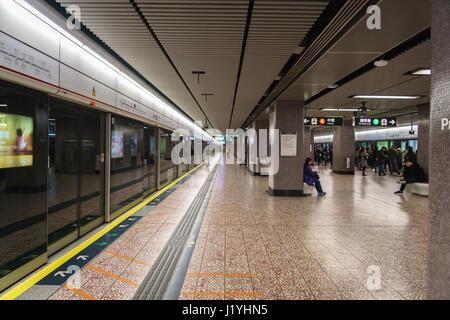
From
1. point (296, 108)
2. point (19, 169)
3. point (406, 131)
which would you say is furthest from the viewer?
point (406, 131)

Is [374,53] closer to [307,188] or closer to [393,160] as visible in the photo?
[307,188]

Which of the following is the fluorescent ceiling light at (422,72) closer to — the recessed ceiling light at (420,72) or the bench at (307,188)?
the recessed ceiling light at (420,72)

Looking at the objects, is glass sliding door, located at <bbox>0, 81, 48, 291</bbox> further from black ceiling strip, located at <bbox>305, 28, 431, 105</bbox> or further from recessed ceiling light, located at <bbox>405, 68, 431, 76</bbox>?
recessed ceiling light, located at <bbox>405, 68, 431, 76</bbox>

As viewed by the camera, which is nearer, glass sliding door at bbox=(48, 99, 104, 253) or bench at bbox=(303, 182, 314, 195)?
glass sliding door at bbox=(48, 99, 104, 253)

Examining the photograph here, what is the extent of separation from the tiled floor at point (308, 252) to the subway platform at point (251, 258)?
1 centimetres

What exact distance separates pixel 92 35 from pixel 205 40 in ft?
5.59

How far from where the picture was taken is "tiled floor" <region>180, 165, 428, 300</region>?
2.56m

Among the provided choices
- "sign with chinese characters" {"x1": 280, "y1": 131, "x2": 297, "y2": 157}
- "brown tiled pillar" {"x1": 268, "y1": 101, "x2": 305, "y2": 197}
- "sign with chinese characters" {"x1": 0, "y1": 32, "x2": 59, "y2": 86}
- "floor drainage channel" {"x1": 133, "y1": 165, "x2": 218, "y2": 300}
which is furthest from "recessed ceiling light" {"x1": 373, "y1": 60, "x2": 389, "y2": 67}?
"sign with chinese characters" {"x1": 0, "y1": 32, "x2": 59, "y2": 86}

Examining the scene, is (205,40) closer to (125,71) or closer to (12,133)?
(125,71)

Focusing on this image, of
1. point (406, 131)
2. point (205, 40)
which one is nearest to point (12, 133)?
point (205, 40)

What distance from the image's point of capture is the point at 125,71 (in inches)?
195

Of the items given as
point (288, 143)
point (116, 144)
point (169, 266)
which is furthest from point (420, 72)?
point (116, 144)

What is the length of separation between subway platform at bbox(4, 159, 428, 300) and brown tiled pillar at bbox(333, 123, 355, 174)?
802 centimetres
